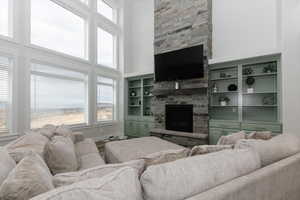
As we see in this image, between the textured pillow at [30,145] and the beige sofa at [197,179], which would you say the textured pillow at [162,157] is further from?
the textured pillow at [30,145]

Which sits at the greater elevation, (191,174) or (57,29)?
(57,29)

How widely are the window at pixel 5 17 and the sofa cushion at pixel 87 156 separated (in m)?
2.80

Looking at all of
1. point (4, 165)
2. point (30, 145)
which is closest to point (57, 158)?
point (30, 145)

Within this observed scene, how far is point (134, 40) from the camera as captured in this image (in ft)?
22.3

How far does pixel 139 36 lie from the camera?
6.65 metres

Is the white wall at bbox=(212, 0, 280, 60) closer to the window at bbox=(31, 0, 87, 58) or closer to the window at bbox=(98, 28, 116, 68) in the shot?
the window at bbox=(98, 28, 116, 68)

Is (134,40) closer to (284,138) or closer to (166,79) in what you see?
(166,79)

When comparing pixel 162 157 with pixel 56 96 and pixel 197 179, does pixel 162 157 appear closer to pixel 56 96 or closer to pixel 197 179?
pixel 197 179

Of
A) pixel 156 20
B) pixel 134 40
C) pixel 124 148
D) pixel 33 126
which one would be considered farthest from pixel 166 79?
pixel 33 126

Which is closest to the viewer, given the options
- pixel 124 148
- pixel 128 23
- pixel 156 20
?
pixel 124 148

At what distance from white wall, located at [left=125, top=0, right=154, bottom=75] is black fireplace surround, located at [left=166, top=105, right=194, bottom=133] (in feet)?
5.86

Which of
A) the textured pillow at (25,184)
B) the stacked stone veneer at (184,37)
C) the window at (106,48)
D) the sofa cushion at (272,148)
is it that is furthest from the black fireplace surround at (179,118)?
the textured pillow at (25,184)

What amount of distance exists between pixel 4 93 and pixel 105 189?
13.0ft

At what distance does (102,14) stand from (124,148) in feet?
16.3
